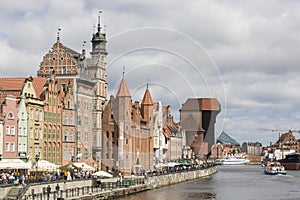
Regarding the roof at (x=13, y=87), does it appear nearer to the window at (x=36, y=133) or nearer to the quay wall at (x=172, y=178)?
the window at (x=36, y=133)

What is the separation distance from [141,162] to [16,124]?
133ft

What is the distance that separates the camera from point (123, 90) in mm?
108688

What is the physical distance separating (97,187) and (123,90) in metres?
41.0

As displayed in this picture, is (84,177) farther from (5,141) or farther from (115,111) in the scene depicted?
(115,111)

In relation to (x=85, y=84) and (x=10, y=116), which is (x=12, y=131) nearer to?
(x=10, y=116)

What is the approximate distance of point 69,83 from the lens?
314 feet

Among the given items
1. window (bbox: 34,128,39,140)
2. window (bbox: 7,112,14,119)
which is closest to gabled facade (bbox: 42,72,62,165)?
window (bbox: 34,128,39,140)

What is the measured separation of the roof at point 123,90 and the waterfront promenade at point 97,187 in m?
16.8

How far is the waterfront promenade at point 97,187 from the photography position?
56.0 metres

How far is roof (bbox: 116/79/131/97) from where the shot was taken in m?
108

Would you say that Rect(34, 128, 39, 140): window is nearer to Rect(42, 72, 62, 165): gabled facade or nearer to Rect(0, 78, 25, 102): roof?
Rect(42, 72, 62, 165): gabled facade

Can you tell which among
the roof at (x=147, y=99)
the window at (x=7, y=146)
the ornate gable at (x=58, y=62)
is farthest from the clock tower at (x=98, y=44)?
the window at (x=7, y=146)

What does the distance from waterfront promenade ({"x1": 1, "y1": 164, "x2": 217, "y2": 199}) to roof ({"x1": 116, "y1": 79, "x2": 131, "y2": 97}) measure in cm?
1681

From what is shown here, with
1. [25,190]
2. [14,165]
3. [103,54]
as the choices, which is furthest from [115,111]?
[25,190]
